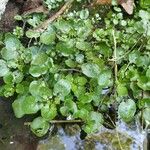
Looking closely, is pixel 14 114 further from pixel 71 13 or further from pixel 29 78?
pixel 71 13

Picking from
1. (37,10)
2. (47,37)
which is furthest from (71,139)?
(37,10)

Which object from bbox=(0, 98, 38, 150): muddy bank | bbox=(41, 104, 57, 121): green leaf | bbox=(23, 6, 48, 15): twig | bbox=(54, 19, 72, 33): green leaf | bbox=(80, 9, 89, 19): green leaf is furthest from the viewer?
bbox=(23, 6, 48, 15): twig

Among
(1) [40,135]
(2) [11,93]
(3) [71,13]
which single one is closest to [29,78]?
(2) [11,93]

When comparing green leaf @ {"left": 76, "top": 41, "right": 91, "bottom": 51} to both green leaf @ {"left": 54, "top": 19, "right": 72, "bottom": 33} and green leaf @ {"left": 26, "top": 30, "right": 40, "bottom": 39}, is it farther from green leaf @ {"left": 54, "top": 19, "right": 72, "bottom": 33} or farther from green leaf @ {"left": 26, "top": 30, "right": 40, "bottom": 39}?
green leaf @ {"left": 26, "top": 30, "right": 40, "bottom": 39}

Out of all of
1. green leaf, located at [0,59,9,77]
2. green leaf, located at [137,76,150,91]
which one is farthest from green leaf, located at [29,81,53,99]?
green leaf, located at [137,76,150,91]

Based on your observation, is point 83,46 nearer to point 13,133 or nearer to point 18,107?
point 18,107

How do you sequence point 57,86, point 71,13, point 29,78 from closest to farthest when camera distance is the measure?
point 57,86
point 29,78
point 71,13
